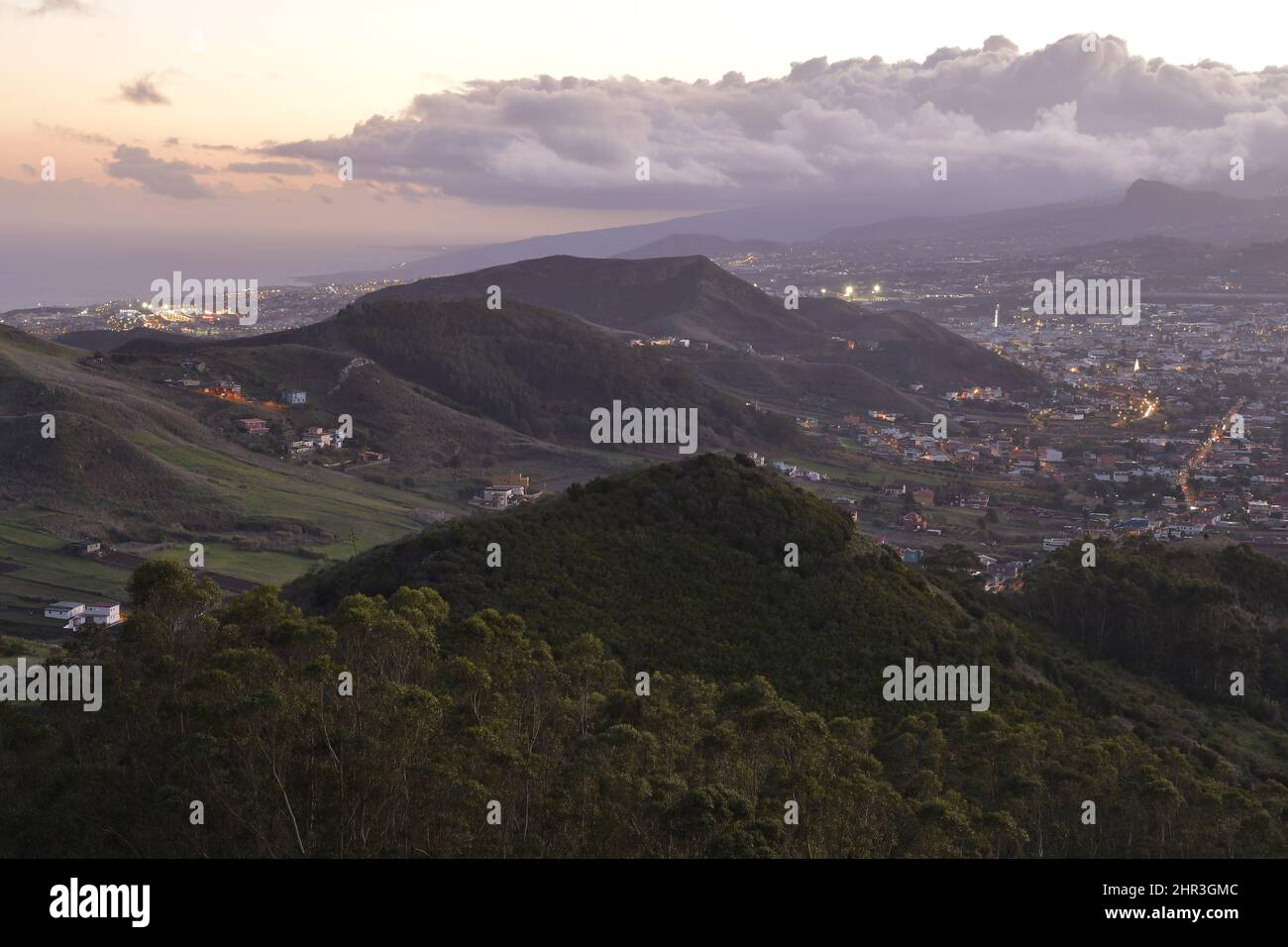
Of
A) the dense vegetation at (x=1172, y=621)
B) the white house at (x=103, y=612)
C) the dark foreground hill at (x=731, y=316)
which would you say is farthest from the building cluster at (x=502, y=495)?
the dark foreground hill at (x=731, y=316)

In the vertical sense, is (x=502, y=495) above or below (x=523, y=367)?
below

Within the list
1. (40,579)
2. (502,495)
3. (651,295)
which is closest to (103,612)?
(40,579)

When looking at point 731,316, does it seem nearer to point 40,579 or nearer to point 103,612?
point 40,579

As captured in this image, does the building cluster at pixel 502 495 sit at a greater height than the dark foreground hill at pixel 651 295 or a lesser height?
lesser

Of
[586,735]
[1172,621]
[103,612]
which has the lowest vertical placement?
[103,612]

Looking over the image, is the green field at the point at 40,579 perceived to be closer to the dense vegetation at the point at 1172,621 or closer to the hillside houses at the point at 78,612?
the hillside houses at the point at 78,612

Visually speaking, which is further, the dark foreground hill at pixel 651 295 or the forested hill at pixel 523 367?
the dark foreground hill at pixel 651 295

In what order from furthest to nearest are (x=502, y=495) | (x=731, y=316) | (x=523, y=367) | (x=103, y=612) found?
(x=731, y=316) → (x=523, y=367) → (x=502, y=495) → (x=103, y=612)

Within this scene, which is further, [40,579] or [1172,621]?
[40,579]
